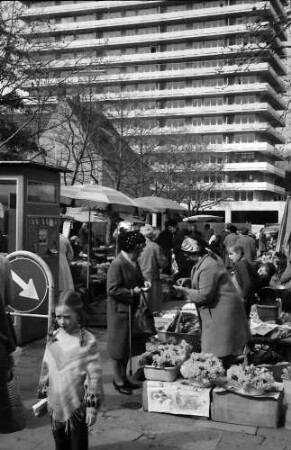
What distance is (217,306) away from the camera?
5.21 meters

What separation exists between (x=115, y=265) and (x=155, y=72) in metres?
75.0

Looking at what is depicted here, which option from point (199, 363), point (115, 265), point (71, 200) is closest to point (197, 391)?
point (199, 363)

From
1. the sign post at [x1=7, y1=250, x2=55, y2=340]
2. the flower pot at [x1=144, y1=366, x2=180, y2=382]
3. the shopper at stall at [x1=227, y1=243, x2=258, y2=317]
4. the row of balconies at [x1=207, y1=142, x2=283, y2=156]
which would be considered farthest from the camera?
the row of balconies at [x1=207, y1=142, x2=283, y2=156]

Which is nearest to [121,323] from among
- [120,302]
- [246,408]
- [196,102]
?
[120,302]

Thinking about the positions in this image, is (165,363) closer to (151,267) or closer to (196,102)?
(151,267)

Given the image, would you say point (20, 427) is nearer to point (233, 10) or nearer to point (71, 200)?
point (71, 200)

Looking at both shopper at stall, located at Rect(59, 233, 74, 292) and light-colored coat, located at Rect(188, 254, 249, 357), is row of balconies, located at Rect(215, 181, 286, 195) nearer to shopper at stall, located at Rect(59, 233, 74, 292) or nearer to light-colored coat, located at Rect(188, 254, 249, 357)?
shopper at stall, located at Rect(59, 233, 74, 292)

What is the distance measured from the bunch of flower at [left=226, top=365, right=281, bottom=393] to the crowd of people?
31 cm

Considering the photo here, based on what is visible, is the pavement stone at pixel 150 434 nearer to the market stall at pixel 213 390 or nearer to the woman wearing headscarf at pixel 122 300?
the market stall at pixel 213 390

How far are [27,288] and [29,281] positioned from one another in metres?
0.10

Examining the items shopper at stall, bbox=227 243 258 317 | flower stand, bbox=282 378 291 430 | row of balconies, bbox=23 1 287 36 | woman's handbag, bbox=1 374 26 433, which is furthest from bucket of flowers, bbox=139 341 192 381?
row of balconies, bbox=23 1 287 36

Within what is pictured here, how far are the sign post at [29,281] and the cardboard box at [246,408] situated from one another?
2285mm

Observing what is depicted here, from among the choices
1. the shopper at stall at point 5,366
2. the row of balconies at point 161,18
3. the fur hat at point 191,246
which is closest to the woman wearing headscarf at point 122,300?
the fur hat at point 191,246

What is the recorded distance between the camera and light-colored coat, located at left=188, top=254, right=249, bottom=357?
16.9 feet
